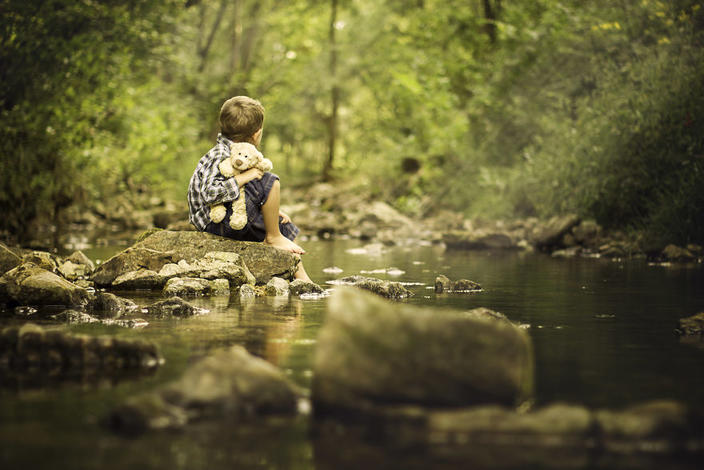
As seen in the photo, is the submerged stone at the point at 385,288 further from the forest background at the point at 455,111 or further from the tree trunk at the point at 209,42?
the tree trunk at the point at 209,42

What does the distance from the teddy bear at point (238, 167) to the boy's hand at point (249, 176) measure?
0.03 meters

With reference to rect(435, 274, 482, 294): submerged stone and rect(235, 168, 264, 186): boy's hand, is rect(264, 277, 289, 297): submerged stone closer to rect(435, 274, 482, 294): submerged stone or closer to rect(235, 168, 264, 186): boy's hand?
rect(235, 168, 264, 186): boy's hand

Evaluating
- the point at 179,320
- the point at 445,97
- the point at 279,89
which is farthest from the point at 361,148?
the point at 179,320

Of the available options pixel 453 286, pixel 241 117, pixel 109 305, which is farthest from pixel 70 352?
pixel 453 286

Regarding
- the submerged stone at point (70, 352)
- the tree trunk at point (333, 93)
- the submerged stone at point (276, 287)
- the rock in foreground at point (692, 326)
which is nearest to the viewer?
the submerged stone at point (70, 352)

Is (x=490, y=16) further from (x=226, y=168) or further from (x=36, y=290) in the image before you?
(x=36, y=290)

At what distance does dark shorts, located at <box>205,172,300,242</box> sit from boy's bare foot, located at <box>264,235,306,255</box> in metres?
0.13

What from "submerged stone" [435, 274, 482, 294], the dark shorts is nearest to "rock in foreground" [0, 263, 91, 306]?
the dark shorts

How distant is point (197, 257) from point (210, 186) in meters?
0.68

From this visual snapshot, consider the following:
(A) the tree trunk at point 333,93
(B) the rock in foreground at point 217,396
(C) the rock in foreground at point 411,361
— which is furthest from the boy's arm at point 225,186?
(A) the tree trunk at point 333,93

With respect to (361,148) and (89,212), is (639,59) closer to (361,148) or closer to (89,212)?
(89,212)

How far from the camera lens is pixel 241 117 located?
751cm

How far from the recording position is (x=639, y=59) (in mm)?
14539

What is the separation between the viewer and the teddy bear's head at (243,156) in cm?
745
